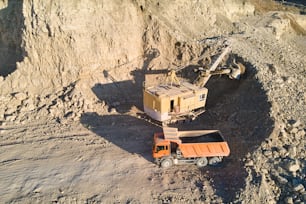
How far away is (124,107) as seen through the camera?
17.7 m

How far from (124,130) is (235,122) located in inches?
211

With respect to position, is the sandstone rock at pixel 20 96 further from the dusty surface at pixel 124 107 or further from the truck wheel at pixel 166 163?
the truck wheel at pixel 166 163

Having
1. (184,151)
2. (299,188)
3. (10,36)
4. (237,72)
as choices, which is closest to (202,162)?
(184,151)

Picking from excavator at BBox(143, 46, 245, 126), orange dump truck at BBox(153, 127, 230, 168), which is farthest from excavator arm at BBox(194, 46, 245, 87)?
orange dump truck at BBox(153, 127, 230, 168)

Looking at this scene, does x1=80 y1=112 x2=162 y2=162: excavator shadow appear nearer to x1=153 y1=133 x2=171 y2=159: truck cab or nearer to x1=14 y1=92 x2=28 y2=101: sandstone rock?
x1=153 y1=133 x2=171 y2=159: truck cab

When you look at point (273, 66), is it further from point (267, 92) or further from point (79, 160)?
point (79, 160)

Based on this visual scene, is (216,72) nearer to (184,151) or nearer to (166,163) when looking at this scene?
(184,151)

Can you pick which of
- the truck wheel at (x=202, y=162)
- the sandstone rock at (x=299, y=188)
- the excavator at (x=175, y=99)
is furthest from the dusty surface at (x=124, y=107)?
the excavator at (x=175, y=99)

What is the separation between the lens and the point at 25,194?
12.0 metres

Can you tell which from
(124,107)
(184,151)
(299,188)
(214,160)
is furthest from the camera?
(124,107)

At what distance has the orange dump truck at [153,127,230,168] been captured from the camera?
12.9 metres

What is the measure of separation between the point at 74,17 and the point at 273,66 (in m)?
10.8

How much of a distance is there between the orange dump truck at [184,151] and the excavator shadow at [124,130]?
1035 millimetres

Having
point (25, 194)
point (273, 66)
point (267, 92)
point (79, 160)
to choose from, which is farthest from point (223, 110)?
point (25, 194)
